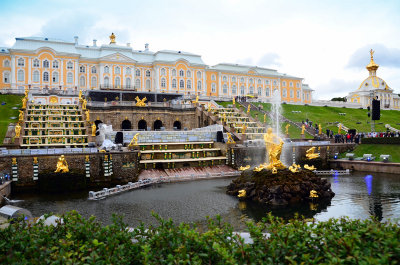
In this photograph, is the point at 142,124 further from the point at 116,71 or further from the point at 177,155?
the point at 116,71

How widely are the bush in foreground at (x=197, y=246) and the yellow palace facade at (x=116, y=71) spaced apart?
6177 centimetres

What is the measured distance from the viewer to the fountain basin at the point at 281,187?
2044 centimetres

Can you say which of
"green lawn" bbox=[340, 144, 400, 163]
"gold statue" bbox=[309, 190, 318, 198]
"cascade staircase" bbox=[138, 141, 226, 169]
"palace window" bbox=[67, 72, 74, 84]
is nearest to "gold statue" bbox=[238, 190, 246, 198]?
"gold statue" bbox=[309, 190, 318, 198]

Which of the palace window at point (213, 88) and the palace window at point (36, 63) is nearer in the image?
the palace window at point (36, 63)

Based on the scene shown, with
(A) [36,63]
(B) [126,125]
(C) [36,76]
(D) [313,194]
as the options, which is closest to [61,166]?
(D) [313,194]

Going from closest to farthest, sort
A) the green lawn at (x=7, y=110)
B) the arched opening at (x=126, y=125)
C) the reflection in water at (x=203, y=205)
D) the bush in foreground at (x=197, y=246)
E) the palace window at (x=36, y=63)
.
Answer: the bush in foreground at (x=197, y=246), the reflection in water at (x=203, y=205), the green lawn at (x=7, y=110), the arched opening at (x=126, y=125), the palace window at (x=36, y=63)

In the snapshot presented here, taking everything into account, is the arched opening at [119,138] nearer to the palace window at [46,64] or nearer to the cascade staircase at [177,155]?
the cascade staircase at [177,155]

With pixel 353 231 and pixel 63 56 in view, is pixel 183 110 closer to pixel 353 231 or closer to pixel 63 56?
pixel 63 56

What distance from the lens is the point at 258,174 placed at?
77.7 feet

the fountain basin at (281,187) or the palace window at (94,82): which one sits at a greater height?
the palace window at (94,82)

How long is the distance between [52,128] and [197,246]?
33241mm

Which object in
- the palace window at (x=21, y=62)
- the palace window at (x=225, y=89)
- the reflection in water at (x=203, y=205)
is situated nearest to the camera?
the reflection in water at (x=203, y=205)

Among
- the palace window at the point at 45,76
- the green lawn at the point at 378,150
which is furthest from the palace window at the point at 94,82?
the green lawn at the point at 378,150

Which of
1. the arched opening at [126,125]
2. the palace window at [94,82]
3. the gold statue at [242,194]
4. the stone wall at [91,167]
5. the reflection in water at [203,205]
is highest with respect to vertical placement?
the palace window at [94,82]
